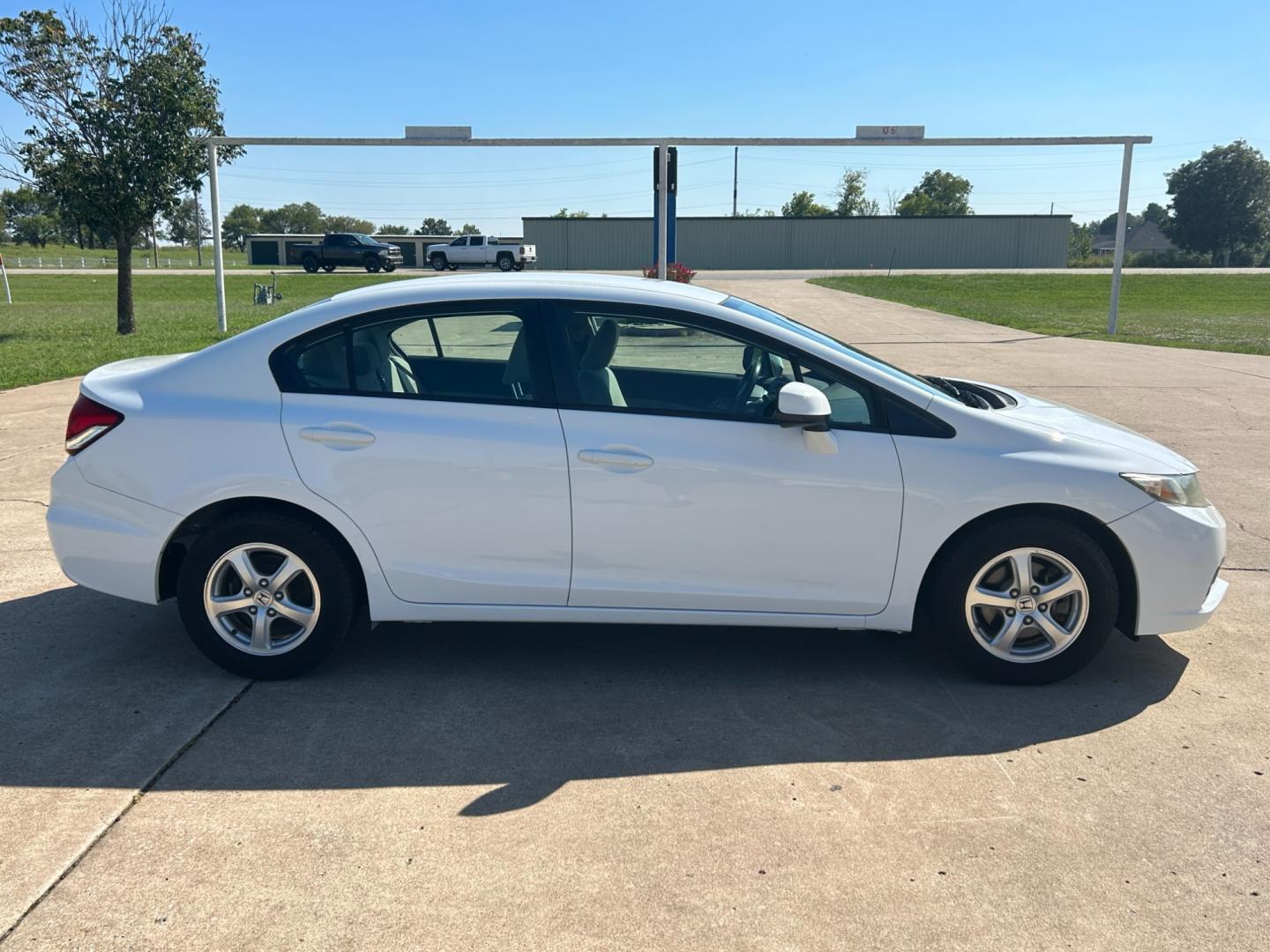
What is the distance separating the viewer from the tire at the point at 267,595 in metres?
3.97

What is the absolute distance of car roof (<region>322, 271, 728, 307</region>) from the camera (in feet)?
13.7

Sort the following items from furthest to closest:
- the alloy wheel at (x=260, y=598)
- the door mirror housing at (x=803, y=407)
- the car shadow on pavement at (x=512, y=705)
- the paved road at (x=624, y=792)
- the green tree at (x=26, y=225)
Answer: the green tree at (x=26, y=225) < the alloy wheel at (x=260, y=598) < the door mirror housing at (x=803, y=407) < the car shadow on pavement at (x=512, y=705) < the paved road at (x=624, y=792)

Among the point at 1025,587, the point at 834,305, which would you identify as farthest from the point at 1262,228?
the point at 1025,587

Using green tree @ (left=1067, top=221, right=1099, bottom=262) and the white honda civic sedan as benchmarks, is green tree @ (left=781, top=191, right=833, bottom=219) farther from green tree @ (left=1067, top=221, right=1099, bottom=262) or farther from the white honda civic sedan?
the white honda civic sedan

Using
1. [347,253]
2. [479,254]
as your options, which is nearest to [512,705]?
[479,254]

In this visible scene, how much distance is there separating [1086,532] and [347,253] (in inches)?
1960

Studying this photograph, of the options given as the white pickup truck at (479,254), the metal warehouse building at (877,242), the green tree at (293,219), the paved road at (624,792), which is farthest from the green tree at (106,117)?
the green tree at (293,219)

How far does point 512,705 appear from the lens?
3.95m

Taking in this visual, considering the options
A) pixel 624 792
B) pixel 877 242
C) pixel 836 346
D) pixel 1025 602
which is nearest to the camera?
pixel 624 792

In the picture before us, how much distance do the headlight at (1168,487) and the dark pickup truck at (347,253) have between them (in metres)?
49.3

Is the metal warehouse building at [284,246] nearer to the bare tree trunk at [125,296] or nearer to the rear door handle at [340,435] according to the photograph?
the bare tree trunk at [125,296]

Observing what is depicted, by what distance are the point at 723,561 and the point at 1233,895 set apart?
1.95 m

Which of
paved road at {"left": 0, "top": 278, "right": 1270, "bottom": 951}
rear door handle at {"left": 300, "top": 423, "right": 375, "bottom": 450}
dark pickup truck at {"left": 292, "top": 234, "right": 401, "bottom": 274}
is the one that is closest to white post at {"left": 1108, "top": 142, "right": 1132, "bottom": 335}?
paved road at {"left": 0, "top": 278, "right": 1270, "bottom": 951}

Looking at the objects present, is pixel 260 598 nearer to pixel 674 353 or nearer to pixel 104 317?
pixel 674 353
